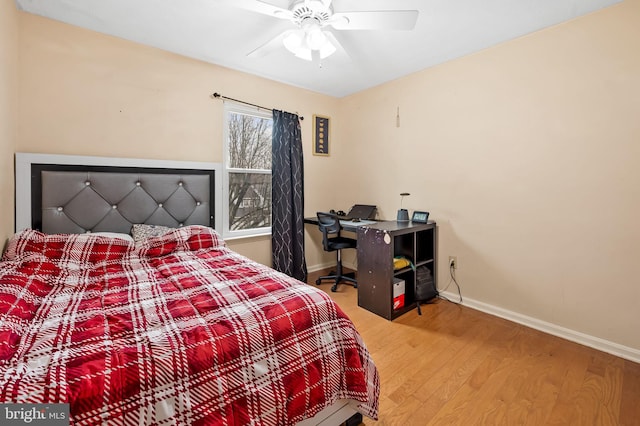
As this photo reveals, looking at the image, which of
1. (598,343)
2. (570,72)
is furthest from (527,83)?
(598,343)

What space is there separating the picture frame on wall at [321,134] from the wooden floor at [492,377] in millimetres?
2334

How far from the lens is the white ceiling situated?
199 centimetres

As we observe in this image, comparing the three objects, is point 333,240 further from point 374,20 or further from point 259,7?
point 259,7

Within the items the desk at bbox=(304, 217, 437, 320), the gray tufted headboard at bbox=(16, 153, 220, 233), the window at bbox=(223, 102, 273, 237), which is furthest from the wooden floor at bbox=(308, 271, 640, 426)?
the gray tufted headboard at bbox=(16, 153, 220, 233)

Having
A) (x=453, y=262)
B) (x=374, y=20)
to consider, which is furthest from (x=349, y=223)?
(x=374, y=20)

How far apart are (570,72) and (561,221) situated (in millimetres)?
1146

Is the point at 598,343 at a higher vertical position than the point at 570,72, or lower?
lower

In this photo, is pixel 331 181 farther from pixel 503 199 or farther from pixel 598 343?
pixel 598 343

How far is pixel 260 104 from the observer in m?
3.27

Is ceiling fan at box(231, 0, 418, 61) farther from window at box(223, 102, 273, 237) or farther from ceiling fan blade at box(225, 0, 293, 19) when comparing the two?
window at box(223, 102, 273, 237)

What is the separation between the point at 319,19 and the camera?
1902mm

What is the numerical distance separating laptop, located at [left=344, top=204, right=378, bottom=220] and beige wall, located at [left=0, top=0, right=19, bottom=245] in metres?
2.98

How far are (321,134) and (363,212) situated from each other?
1246 millimetres

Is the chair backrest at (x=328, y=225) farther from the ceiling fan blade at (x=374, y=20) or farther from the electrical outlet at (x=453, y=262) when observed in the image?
the ceiling fan blade at (x=374, y=20)
